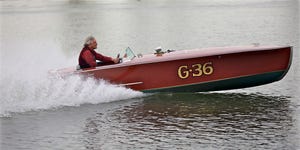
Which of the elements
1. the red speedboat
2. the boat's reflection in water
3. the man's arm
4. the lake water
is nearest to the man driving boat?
the man's arm

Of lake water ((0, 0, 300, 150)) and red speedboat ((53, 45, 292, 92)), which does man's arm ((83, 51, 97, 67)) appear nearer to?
red speedboat ((53, 45, 292, 92))

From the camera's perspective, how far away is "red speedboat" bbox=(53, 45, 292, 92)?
575 inches

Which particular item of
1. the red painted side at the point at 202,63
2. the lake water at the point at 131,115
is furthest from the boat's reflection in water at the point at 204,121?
the red painted side at the point at 202,63

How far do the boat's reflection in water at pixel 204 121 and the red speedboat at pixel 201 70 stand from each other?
30 cm

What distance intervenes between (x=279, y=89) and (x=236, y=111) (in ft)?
9.29

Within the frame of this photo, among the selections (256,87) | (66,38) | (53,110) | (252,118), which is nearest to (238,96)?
(256,87)

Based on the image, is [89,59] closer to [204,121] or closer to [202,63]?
[202,63]

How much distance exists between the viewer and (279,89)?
1554cm

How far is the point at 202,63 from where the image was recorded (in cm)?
1468

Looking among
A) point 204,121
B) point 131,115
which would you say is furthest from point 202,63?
point 204,121

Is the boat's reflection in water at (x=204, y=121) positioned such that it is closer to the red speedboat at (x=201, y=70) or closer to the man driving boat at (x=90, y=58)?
the red speedboat at (x=201, y=70)

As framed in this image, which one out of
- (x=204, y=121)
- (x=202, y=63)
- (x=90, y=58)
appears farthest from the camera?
(x=90, y=58)

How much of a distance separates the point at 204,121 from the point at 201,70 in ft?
8.99

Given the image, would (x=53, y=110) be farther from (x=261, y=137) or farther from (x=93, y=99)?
(x=261, y=137)
